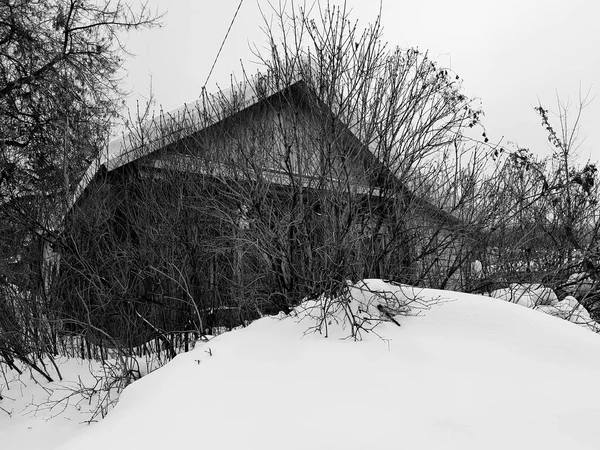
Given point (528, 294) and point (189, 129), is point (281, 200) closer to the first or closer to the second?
point (189, 129)

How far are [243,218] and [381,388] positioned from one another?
2.74 meters

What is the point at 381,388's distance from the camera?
2824mm

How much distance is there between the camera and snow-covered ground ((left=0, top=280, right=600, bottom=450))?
239cm

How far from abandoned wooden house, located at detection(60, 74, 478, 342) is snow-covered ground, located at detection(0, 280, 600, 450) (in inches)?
33.0

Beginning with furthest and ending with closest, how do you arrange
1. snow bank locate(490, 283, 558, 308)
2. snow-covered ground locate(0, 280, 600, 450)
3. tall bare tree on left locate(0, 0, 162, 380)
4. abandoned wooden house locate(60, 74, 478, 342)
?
1. tall bare tree on left locate(0, 0, 162, 380)
2. snow bank locate(490, 283, 558, 308)
3. abandoned wooden house locate(60, 74, 478, 342)
4. snow-covered ground locate(0, 280, 600, 450)

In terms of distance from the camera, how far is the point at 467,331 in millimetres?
3469

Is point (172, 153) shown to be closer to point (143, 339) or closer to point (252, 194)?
point (252, 194)

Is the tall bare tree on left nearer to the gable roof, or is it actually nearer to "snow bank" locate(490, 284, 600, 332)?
the gable roof

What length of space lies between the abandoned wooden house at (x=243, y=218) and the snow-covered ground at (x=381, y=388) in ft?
2.75

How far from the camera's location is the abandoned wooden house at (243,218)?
15.6 ft

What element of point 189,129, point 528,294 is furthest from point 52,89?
point 528,294

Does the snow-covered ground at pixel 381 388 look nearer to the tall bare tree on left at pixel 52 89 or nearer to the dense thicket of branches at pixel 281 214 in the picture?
the dense thicket of branches at pixel 281 214

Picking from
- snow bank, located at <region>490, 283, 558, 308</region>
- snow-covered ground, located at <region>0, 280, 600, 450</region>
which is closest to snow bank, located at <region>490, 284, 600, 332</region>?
snow bank, located at <region>490, 283, 558, 308</region>

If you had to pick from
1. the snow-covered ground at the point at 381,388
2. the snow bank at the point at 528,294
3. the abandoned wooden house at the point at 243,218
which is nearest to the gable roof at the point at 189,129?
the abandoned wooden house at the point at 243,218
